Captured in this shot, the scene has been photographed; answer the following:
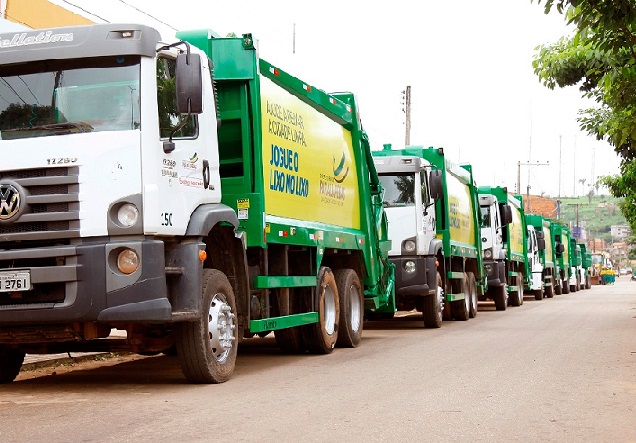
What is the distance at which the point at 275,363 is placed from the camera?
1199cm

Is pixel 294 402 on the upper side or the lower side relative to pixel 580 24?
lower

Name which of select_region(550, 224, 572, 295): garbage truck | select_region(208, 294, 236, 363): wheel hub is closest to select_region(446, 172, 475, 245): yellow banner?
select_region(208, 294, 236, 363): wheel hub

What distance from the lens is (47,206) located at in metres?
8.35

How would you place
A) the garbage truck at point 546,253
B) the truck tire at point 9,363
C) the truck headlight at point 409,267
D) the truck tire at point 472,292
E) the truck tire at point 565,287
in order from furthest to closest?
the truck tire at point 565,287 < the garbage truck at point 546,253 < the truck tire at point 472,292 < the truck headlight at point 409,267 < the truck tire at point 9,363

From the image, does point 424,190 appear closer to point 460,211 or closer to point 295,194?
point 460,211

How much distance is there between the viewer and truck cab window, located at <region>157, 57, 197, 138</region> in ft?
28.7

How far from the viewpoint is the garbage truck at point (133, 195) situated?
27.2 feet

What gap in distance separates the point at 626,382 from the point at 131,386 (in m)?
4.70

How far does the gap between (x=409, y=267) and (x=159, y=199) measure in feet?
31.9

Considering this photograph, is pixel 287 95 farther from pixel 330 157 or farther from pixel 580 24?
pixel 580 24

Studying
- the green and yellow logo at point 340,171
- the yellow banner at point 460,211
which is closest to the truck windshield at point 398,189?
the yellow banner at point 460,211

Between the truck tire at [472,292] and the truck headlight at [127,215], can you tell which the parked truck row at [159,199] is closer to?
the truck headlight at [127,215]

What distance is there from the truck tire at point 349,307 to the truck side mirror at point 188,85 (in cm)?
552

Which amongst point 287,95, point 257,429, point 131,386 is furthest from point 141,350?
point 287,95
